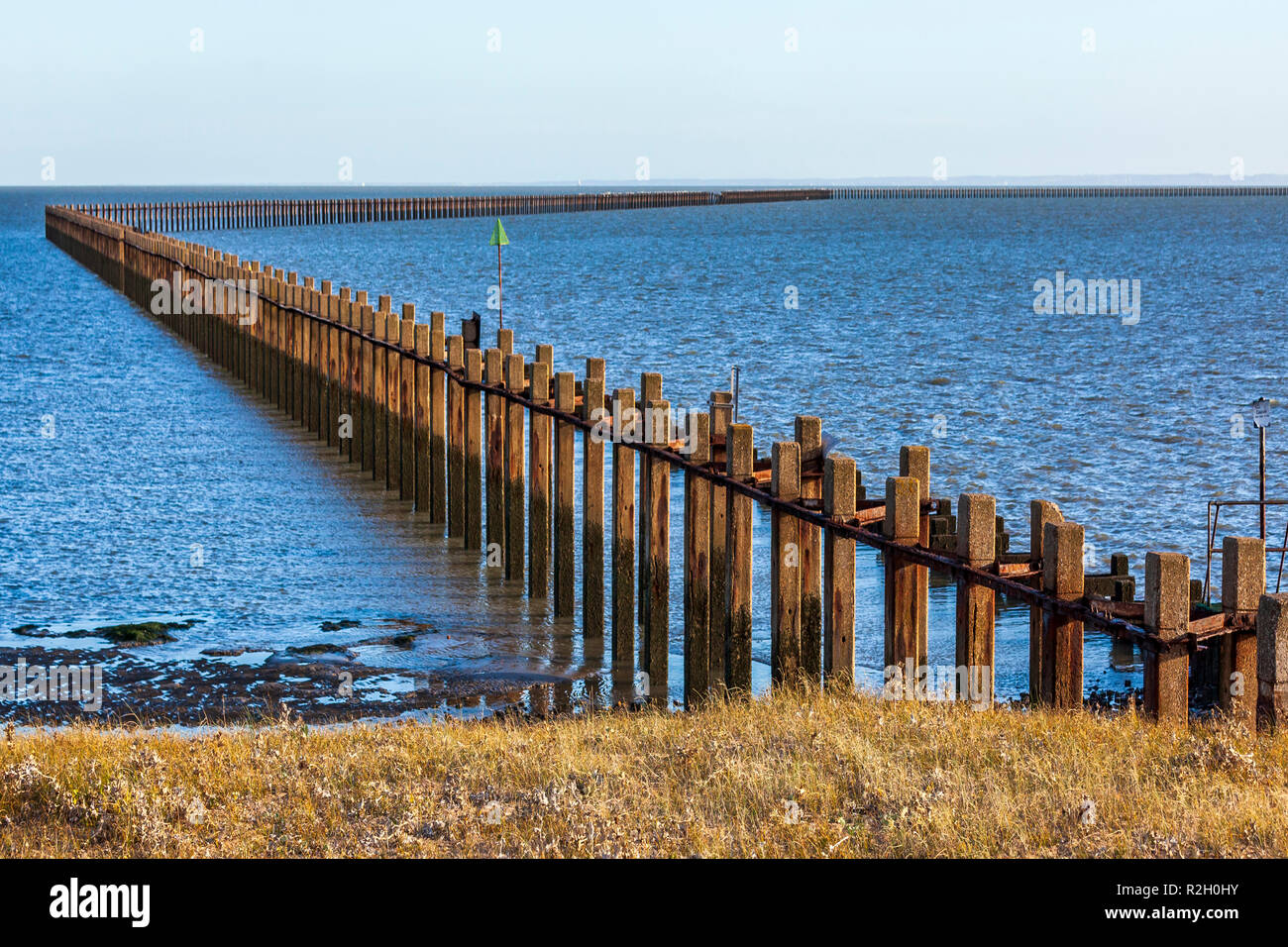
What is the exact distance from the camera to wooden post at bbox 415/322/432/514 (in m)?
17.3

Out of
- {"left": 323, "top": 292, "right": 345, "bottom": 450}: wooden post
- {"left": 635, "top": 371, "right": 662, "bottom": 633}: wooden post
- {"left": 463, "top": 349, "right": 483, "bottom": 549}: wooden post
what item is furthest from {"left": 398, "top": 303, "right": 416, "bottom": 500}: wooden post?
{"left": 635, "top": 371, "right": 662, "bottom": 633}: wooden post

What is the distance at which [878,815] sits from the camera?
6.72 meters

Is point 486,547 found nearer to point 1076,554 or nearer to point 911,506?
point 911,506

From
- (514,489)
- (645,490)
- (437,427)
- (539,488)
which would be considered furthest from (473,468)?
(645,490)

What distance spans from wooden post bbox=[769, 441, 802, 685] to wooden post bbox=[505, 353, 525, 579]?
191 inches

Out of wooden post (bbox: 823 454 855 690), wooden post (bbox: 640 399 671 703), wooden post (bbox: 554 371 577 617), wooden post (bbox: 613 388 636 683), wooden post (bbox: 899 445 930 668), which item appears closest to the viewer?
wooden post (bbox: 899 445 930 668)

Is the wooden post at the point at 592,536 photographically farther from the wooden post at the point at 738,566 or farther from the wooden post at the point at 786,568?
the wooden post at the point at 786,568

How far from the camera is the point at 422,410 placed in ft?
57.3

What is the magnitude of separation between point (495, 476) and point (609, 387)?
1580 cm

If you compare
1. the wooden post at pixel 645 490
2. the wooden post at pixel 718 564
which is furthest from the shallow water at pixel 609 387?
the wooden post at pixel 718 564

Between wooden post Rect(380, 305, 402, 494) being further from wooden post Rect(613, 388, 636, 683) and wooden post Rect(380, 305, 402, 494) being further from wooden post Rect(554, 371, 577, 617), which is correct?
wooden post Rect(613, 388, 636, 683)

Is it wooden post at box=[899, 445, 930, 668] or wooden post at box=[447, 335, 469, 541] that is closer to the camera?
wooden post at box=[899, 445, 930, 668]

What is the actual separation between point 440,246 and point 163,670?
94.0 m

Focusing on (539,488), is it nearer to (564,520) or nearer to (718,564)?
(564,520)
